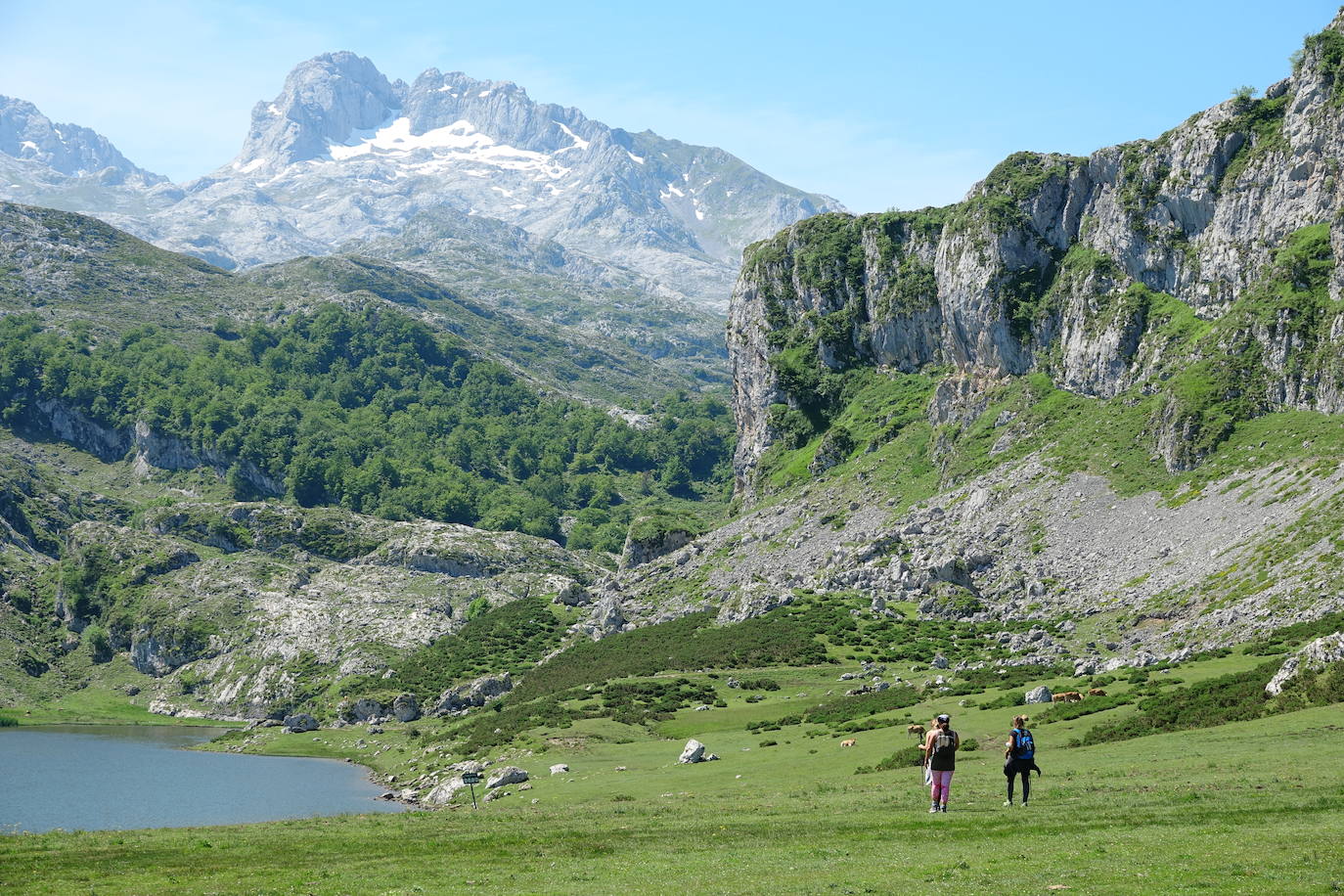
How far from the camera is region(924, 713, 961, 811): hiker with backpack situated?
41781 millimetres

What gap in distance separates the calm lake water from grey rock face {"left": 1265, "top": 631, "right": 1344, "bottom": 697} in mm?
61474

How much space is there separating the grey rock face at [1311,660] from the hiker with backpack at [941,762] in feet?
85.2

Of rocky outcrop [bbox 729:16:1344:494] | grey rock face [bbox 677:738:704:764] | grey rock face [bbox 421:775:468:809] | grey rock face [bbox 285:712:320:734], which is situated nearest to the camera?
grey rock face [bbox 677:738:704:764]

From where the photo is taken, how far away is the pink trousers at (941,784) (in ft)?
137

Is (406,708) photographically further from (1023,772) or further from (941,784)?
(1023,772)

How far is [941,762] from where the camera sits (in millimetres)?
41812

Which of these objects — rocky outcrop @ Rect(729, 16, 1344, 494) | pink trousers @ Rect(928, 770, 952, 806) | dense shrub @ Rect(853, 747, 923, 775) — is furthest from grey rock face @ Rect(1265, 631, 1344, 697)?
rocky outcrop @ Rect(729, 16, 1344, 494)

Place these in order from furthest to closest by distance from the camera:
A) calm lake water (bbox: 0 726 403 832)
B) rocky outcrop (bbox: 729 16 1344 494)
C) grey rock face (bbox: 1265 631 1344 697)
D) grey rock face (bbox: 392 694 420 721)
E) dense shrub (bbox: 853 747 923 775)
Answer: grey rock face (bbox: 392 694 420 721) → rocky outcrop (bbox: 729 16 1344 494) → calm lake water (bbox: 0 726 403 832) → dense shrub (bbox: 853 747 923 775) → grey rock face (bbox: 1265 631 1344 697)

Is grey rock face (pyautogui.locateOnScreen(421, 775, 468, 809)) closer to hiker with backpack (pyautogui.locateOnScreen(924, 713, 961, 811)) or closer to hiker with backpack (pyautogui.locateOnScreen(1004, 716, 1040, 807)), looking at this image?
hiker with backpack (pyautogui.locateOnScreen(924, 713, 961, 811))

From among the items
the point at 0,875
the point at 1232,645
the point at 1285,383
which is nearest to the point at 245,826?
the point at 0,875

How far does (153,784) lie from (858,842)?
10347 cm

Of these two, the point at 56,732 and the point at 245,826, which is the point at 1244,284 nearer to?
the point at 245,826

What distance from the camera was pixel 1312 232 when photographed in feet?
505

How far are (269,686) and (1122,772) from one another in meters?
177
